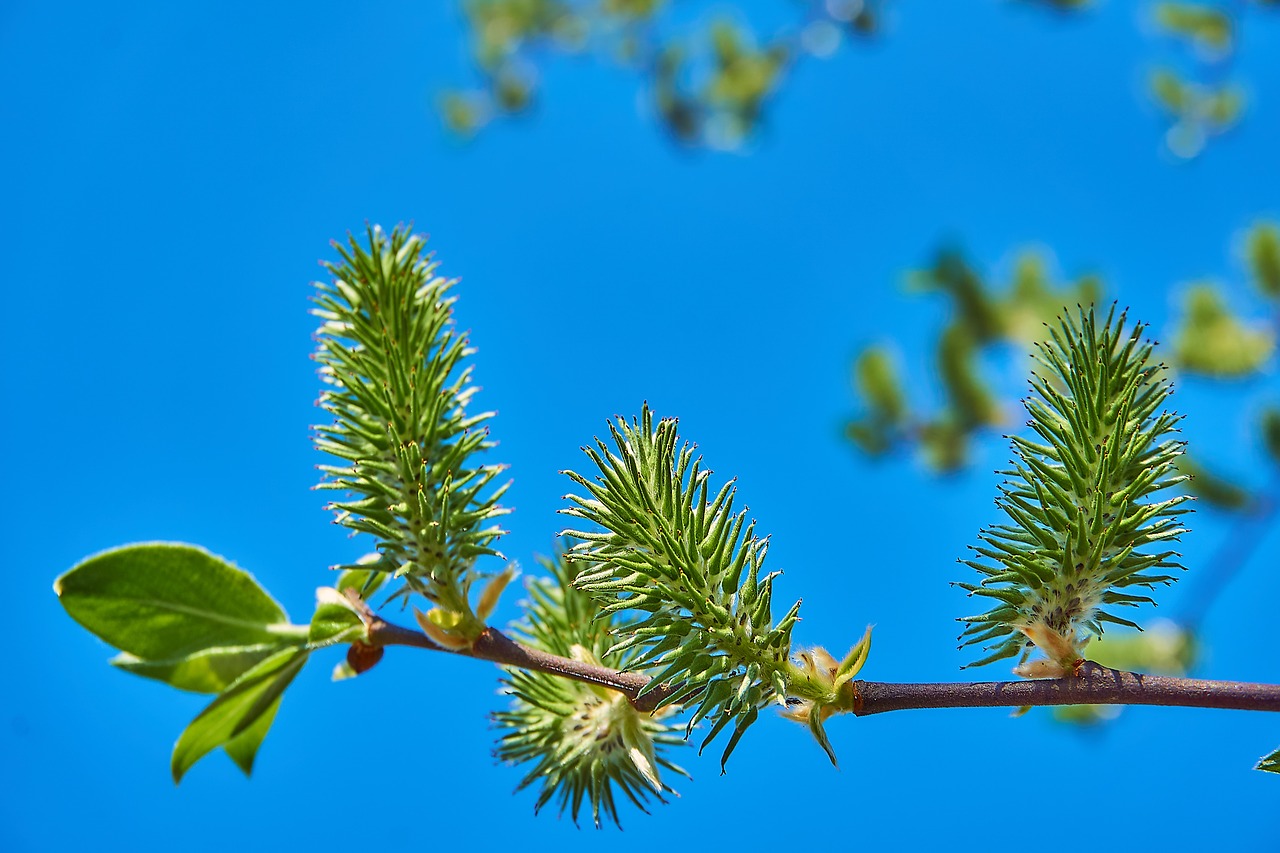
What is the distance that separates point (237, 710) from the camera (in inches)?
66.6

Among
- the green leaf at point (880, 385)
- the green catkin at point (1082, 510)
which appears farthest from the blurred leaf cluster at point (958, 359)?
the green catkin at point (1082, 510)

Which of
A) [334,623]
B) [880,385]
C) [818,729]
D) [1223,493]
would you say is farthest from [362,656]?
[880,385]

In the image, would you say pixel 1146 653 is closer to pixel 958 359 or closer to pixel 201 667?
pixel 958 359

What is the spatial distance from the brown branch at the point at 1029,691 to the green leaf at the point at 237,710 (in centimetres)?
44

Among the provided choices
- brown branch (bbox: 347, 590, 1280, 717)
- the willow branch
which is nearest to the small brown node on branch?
the willow branch

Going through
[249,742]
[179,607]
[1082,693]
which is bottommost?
[249,742]

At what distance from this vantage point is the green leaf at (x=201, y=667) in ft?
5.57

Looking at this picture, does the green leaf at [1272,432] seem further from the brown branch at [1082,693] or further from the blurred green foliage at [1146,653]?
the brown branch at [1082,693]

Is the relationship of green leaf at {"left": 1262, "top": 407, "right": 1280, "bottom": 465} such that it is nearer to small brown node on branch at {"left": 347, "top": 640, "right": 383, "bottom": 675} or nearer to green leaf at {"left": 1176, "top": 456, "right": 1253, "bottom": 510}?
green leaf at {"left": 1176, "top": 456, "right": 1253, "bottom": 510}

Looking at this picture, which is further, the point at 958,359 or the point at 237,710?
the point at 958,359

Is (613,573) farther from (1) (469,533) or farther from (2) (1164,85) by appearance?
(2) (1164,85)

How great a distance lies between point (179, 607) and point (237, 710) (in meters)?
0.19

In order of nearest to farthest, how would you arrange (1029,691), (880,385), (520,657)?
(1029,691) → (520,657) → (880,385)

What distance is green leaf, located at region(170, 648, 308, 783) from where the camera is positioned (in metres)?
1.65
